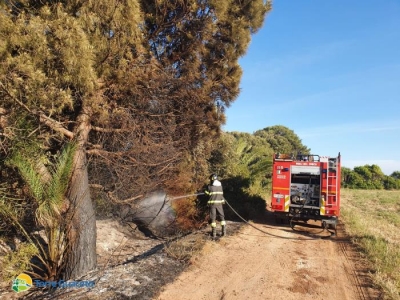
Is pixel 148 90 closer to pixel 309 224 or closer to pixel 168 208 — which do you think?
pixel 168 208

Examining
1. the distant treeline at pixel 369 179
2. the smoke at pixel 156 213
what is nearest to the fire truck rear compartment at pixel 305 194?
the smoke at pixel 156 213

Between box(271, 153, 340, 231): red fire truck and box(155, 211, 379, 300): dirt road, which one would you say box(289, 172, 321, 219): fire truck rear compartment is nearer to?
box(271, 153, 340, 231): red fire truck

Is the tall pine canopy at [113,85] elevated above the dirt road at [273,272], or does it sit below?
above

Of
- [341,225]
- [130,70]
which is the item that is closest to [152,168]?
[130,70]

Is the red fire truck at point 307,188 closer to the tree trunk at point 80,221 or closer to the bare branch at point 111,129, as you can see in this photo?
the bare branch at point 111,129

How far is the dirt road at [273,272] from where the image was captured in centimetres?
559

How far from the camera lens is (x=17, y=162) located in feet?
19.1

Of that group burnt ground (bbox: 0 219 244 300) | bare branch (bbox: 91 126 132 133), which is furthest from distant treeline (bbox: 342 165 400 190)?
bare branch (bbox: 91 126 132 133)

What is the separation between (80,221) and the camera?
684cm

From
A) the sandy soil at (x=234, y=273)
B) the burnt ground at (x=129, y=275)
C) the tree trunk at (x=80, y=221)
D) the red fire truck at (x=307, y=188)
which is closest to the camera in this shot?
the burnt ground at (x=129, y=275)

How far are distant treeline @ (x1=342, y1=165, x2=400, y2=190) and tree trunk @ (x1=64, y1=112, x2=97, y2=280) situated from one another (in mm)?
41845

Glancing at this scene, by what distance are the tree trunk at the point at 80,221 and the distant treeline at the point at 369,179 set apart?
41845 mm

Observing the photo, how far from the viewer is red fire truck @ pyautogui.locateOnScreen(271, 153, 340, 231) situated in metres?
11.2

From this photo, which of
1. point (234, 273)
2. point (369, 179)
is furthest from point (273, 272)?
point (369, 179)
